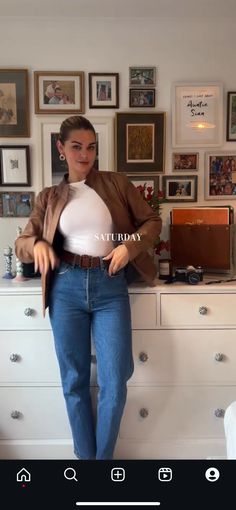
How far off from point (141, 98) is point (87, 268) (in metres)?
0.94

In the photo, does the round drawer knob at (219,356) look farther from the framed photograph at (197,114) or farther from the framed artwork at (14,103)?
the framed artwork at (14,103)

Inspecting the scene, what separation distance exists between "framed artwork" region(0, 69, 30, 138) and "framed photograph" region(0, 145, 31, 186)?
65mm

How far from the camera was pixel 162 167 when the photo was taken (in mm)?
1925

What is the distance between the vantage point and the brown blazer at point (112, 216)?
1.42 metres

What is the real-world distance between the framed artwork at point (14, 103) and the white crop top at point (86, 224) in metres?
0.67

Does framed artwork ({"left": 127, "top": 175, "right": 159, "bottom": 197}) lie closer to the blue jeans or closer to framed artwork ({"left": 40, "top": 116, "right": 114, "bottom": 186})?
framed artwork ({"left": 40, "top": 116, "right": 114, "bottom": 186})

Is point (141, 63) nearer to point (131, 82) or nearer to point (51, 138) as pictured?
point (131, 82)

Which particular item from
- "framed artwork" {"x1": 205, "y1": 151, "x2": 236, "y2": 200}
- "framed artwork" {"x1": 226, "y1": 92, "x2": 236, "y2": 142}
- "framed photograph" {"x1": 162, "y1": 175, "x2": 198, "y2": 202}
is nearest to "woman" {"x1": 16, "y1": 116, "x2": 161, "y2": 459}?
"framed photograph" {"x1": 162, "y1": 175, "x2": 198, "y2": 202}

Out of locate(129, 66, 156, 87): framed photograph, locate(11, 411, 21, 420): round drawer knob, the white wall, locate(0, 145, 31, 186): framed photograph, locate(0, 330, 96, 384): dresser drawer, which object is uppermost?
the white wall

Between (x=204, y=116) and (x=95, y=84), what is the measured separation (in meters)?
0.52
